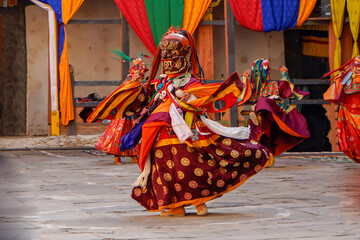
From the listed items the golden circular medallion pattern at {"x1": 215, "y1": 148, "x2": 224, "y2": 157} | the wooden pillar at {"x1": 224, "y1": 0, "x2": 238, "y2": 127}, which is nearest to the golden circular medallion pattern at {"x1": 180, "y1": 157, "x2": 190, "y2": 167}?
the golden circular medallion pattern at {"x1": 215, "y1": 148, "x2": 224, "y2": 157}

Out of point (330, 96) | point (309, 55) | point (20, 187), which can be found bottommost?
point (20, 187)

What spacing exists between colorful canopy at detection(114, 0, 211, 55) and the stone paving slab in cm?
416

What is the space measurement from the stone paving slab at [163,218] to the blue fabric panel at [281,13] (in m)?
4.35

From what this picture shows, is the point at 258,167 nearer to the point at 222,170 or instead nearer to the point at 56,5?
the point at 222,170

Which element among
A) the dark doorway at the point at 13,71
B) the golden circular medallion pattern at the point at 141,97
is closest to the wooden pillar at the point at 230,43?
the dark doorway at the point at 13,71

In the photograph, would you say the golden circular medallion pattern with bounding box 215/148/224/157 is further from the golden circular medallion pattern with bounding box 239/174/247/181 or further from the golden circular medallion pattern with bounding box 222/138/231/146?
the golden circular medallion pattern with bounding box 239/174/247/181

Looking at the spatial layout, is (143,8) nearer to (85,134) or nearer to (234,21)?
(234,21)

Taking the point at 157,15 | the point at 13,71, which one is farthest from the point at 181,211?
the point at 13,71

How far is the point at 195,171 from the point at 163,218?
415 mm

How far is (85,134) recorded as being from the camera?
14055mm

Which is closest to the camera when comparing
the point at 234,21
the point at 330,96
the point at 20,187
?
the point at 20,187

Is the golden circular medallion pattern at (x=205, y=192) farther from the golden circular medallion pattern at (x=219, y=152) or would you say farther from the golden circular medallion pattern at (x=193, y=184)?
the golden circular medallion pattern at (x=219, y=152)

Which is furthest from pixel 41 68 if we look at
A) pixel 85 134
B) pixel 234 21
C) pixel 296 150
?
pixel 296 150

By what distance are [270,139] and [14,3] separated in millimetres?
7556
